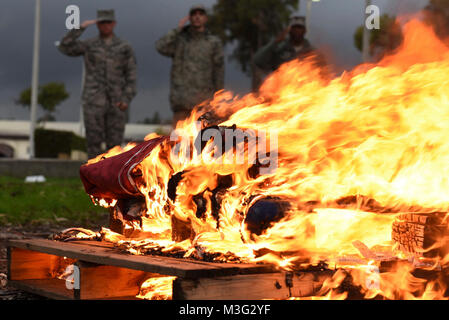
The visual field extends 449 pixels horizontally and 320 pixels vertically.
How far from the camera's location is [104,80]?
352 inches

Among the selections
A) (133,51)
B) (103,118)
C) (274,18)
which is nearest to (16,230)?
(103,118)

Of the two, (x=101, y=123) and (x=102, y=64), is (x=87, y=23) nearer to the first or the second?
(x=102, y=64)

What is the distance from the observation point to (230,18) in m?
44.7

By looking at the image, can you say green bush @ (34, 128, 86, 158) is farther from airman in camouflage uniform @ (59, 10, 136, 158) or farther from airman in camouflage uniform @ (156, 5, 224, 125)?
airman in camouflage uniform @ (156, 5, 224, 125)

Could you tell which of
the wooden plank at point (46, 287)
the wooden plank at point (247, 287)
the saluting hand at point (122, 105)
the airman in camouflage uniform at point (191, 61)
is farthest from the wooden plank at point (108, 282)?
the saluting hand at point (122, 105)

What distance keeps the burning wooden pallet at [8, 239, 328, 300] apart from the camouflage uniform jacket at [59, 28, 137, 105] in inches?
182

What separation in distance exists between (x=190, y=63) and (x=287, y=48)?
1178 millimetres

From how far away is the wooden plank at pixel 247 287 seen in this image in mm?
3154

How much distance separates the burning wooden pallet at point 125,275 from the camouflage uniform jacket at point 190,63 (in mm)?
3912

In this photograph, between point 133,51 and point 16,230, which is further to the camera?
point 133,51

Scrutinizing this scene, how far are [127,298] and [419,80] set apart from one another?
7.05 ft

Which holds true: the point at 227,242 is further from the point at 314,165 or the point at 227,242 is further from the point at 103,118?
the point at 103,118

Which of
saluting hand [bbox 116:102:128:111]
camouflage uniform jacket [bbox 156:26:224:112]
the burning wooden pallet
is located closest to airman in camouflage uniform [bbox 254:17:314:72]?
camouflage uniform jacket [bbox 156:26:224:112]

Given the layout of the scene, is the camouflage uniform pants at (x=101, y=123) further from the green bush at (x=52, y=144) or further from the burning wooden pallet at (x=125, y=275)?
the green bush at (x=52, y=144)
